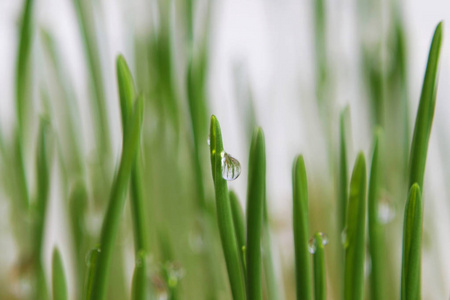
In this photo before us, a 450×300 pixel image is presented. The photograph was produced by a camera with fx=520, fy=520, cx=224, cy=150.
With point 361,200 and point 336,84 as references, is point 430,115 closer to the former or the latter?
point 361,200

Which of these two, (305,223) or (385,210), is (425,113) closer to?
(305,223)

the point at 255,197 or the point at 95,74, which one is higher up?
the point at 95,74

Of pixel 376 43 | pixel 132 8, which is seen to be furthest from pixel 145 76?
pixel 376 43

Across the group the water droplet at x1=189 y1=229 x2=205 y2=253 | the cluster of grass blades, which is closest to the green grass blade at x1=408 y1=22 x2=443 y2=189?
the cluster of grass blades

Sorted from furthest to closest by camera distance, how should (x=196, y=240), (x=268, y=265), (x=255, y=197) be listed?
(x=196, y=240) < (x=268, y=265) < (x=255, y=197)

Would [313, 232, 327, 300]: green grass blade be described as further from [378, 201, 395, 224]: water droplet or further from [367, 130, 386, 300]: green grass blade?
[378, 201, 395, 224]: water droplet

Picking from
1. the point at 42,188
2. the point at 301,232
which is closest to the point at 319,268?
the point at 301,232
